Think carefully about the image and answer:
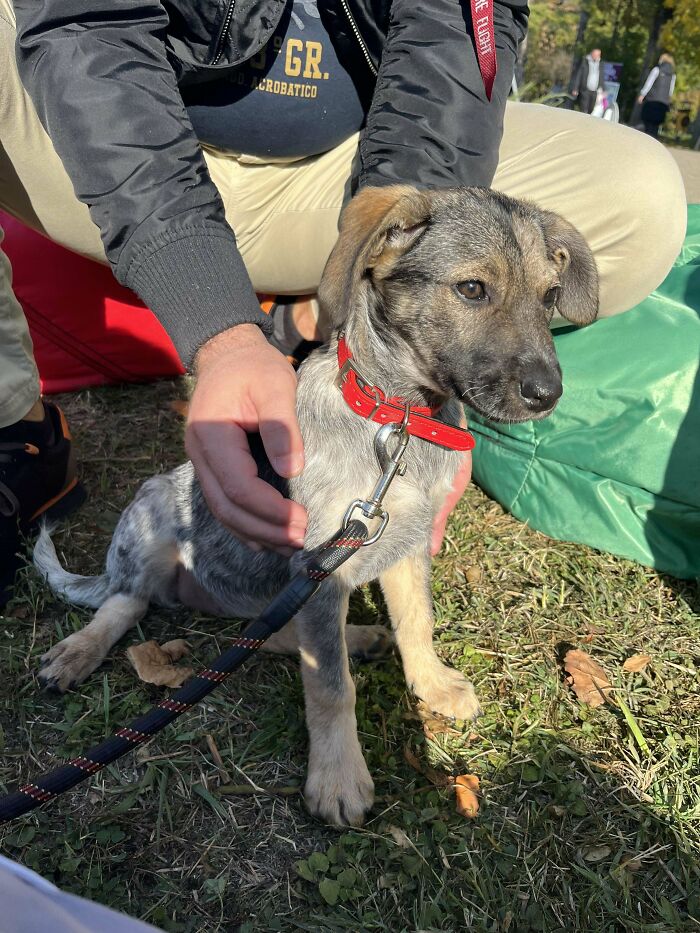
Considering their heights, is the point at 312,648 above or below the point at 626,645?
above

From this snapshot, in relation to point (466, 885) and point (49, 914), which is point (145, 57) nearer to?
point (49, 914)

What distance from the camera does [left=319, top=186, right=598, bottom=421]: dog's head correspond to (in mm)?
2186

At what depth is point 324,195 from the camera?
3.71 m

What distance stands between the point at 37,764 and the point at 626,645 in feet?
7.82

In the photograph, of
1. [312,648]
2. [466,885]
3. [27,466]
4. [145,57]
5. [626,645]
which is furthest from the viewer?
[27,466]

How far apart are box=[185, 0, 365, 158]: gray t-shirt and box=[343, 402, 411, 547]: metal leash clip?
1775 millimetres

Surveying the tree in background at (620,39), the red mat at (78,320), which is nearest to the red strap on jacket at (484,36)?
the red mat at (78,320)

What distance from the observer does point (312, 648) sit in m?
2.34

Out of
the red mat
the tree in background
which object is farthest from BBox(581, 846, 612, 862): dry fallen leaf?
the tree in background

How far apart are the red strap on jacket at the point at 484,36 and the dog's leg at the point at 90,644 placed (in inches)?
108

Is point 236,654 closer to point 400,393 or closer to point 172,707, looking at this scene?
point 172,707

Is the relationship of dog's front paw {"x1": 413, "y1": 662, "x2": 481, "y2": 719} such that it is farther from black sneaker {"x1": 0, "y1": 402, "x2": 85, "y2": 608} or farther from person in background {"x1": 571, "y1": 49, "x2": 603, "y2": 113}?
person in background {"x1": 571, "y1": 49, "x2": 603, "y2": 113}

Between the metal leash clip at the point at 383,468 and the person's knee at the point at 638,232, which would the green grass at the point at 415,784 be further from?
the person's knee at the point at 638,232

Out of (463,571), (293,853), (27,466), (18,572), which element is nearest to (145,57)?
(27,466)
